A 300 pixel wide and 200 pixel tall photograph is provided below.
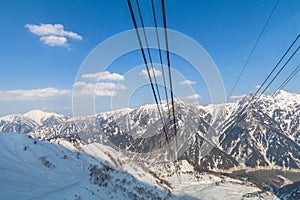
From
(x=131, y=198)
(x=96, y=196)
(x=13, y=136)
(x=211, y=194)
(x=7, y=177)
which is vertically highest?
(x=13, y=136)

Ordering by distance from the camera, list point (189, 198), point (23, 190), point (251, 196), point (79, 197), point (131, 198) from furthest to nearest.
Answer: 1. point (251, 196)
2. point (189, 198)
3. point (131, 198)
4. point (79, 197)
5. point (23, 190)

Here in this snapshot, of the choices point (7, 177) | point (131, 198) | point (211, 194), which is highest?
point (7, 177)

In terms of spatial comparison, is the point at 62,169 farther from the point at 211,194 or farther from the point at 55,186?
the point at 211,194

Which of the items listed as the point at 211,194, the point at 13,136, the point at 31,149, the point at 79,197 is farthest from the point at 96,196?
the point at 211,194

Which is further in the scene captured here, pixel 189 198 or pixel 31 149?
pixel 189 198

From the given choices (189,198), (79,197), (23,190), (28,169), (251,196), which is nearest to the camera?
(23,190)

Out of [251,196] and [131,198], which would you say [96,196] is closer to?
[131,198]

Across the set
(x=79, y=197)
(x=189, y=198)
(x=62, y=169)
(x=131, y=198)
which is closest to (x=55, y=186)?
(x=79, y=197)

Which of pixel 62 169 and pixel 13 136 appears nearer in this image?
pixel 62 169

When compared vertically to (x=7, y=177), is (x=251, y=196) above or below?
below
